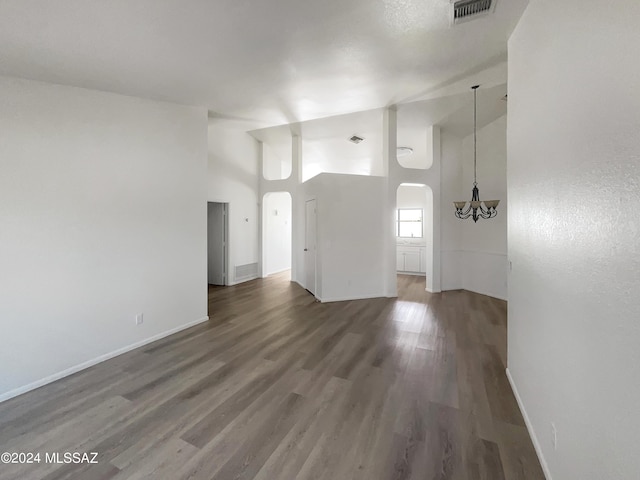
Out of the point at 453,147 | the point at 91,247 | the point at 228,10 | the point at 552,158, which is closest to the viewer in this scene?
the point at 552,158

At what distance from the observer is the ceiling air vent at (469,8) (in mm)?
2150

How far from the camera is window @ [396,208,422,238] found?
866cm

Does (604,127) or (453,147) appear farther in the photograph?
(453,147)

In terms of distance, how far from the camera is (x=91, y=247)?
2.99m

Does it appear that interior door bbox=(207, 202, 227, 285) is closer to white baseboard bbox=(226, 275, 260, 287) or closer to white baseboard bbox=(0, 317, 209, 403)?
white baseboard bbox=(226, 275, 260, 287)

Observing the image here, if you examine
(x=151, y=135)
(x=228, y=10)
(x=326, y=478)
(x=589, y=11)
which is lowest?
(x=326, y=478)

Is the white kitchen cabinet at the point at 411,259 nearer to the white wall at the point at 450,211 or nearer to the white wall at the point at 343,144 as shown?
the white wall at the point at 450,211

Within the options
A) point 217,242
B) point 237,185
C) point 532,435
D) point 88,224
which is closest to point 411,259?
point 237,185

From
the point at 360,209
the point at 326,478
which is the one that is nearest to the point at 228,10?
the point at 326,478

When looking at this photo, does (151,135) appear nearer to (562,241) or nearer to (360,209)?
(360,209)

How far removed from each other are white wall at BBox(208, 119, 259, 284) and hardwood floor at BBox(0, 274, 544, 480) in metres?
3.36

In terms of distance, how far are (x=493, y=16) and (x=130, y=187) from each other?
13.6 feet

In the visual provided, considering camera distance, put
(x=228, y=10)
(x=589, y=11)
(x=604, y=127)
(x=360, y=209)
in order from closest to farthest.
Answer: (x=604, y=127) → (x=589, y=11) → (x=228, y=10) → (x=360, y=209)

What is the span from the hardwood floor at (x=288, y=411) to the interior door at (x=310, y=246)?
206cm
